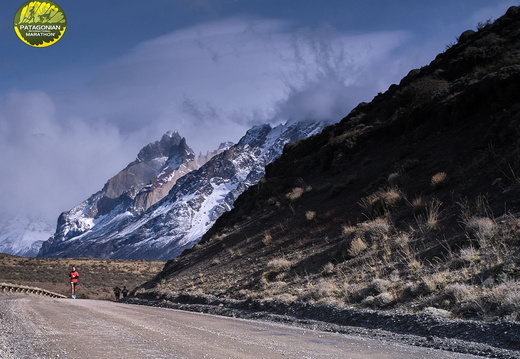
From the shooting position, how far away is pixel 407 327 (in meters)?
8.07

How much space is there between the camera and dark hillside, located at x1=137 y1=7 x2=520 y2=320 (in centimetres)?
1042

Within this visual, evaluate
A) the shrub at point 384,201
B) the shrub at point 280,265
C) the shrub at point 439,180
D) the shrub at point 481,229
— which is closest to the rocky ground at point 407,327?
the shrub at point 481,229

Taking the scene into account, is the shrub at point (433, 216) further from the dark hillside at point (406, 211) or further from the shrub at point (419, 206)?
the shrub at point (419, 206)

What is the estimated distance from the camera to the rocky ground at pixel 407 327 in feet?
20.5

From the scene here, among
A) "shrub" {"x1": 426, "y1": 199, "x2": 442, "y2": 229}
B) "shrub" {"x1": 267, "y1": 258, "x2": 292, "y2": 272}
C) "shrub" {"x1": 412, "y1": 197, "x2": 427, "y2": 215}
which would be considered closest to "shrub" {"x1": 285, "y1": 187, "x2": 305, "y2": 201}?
"shrub" {"x1": 267, "y1": 258, "x2": 292, "y2": 272}

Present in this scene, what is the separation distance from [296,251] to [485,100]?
12105 millimetres

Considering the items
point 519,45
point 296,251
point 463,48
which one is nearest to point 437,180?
point 296,251

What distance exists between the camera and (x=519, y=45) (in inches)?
1106

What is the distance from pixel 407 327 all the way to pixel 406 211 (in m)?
9.42

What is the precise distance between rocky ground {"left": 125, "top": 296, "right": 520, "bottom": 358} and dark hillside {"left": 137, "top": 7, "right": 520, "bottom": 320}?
A: 0.54 metres

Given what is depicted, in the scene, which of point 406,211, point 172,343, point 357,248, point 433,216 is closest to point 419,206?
point 406,211

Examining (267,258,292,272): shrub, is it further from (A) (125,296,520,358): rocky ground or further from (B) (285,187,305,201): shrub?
(B) (285,187,305,201): shrub

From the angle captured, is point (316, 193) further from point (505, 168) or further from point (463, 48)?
point (463, 48)

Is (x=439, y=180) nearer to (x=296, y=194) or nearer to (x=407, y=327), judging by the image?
(x=407, y=327)
